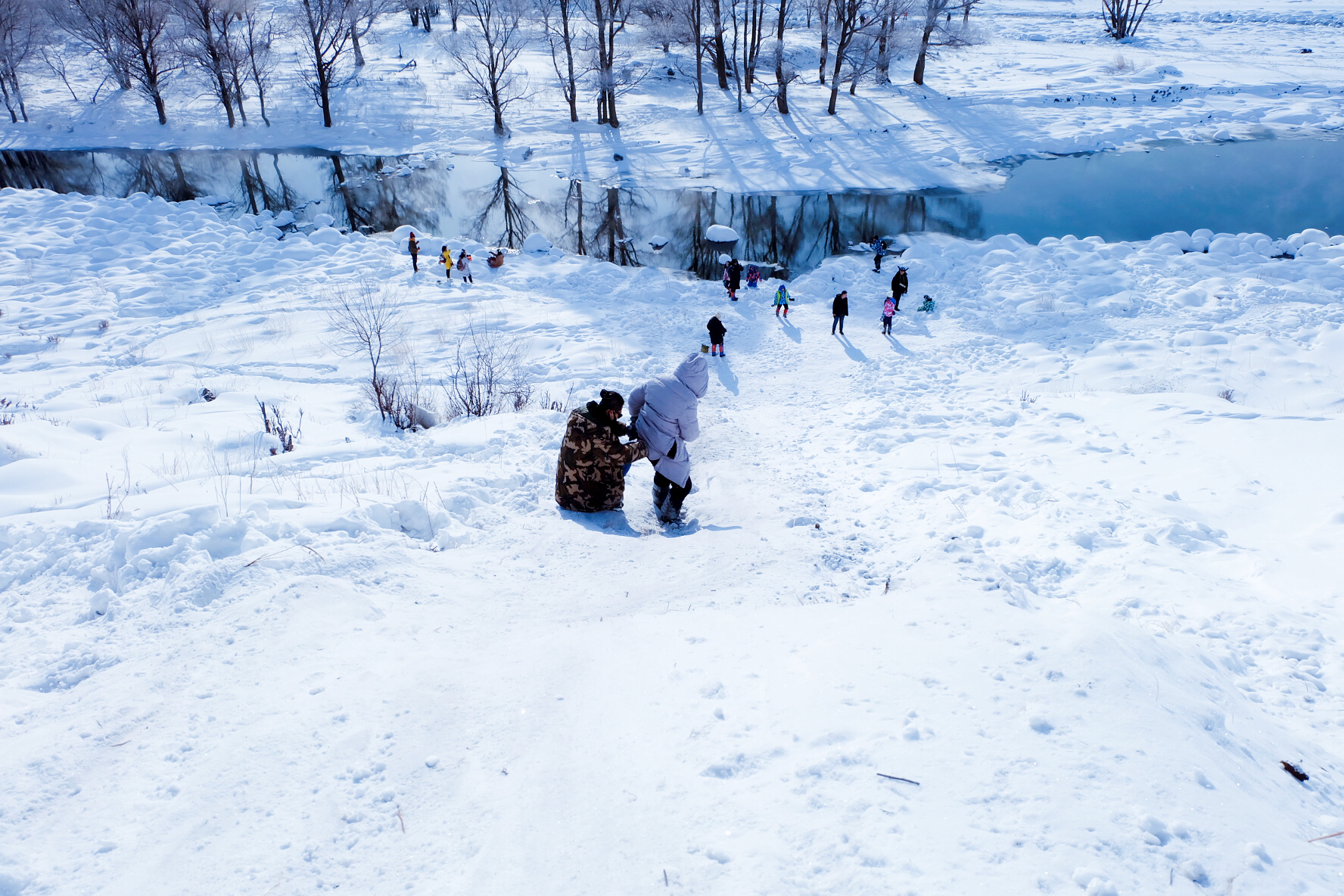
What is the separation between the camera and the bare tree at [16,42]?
37.7m

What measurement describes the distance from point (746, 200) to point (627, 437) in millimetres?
22450

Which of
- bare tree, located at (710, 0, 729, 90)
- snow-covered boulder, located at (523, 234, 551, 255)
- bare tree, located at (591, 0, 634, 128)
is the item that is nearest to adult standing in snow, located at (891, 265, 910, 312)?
snow-covered boulder, located at (523, 234, 551, 255)

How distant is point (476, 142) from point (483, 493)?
33560 millimetres

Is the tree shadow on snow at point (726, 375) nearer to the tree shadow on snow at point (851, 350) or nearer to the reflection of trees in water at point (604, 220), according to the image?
the tree shadow on snow at point (851, 350)

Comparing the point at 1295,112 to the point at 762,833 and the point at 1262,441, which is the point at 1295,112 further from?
the point at 762,833

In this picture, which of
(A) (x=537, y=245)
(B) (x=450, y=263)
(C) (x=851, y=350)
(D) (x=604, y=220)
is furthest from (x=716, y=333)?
(D) (x=604, y=220)

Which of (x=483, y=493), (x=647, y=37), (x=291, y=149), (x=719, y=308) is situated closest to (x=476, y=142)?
(x=291, y=149)

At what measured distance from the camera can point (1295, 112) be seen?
3325 cm

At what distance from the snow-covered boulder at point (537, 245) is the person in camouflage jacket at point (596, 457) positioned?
51.7ft

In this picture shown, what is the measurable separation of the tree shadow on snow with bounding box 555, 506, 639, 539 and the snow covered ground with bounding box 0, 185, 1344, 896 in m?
0.05

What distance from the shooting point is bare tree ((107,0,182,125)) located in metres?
36.0

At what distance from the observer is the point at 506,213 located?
26469mm

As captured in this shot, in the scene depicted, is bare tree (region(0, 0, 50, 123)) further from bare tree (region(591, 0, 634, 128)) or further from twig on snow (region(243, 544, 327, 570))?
twig on snow (region(243, 544, 327, 570))

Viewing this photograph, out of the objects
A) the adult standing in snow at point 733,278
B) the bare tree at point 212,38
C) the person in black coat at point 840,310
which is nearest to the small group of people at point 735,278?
the adult standing in snow at point 733,278
